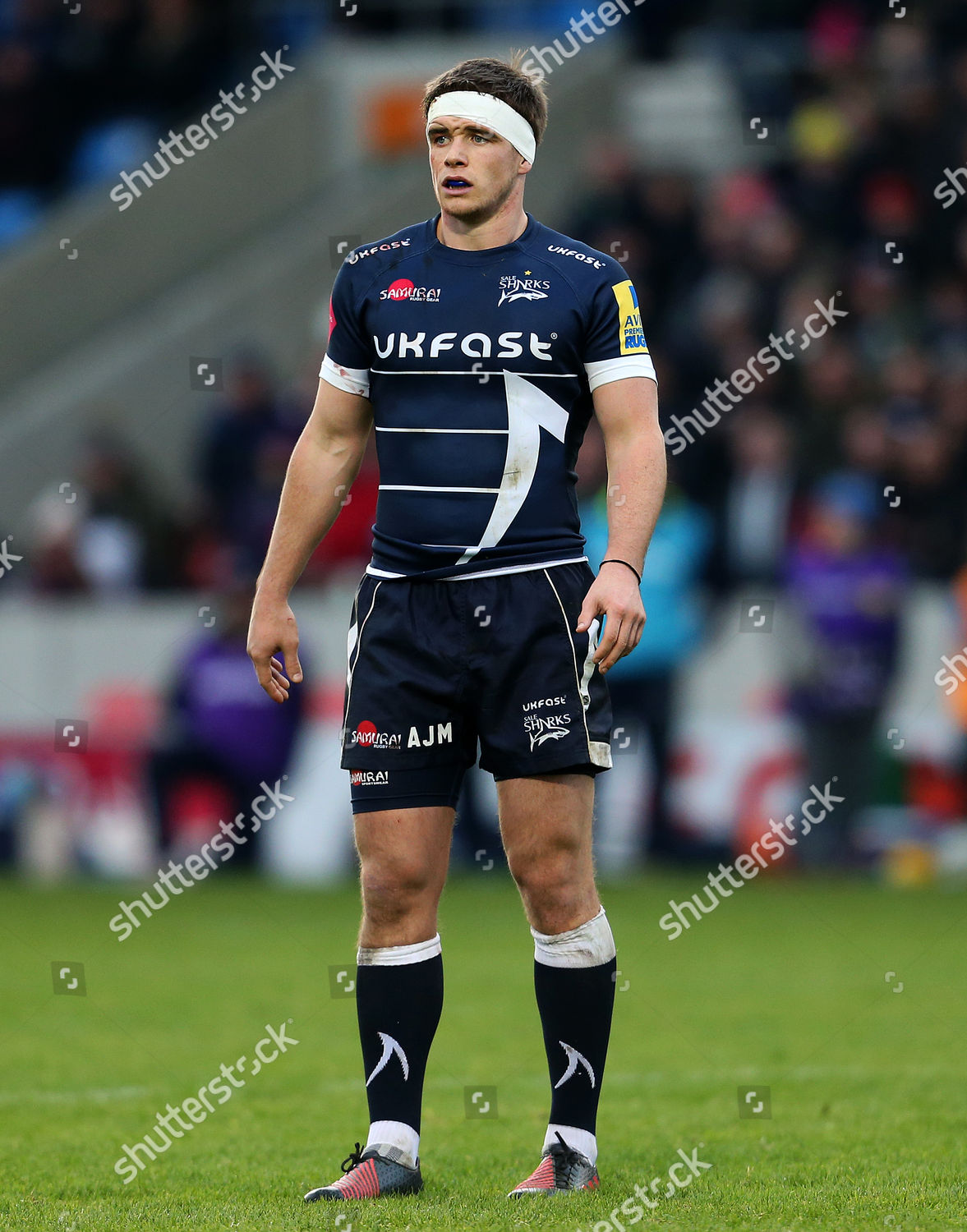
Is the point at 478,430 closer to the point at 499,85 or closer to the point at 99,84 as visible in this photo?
the point at 499,85

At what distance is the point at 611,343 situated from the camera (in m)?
4.50

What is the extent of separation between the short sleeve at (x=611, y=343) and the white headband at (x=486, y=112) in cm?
37

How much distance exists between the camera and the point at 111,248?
16516mm

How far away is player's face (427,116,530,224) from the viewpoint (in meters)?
4.49

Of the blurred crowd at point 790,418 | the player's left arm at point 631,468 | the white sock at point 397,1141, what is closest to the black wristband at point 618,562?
the player's left arm at point 631,468

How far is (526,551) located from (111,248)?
12.7 m

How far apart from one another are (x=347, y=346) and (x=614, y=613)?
0.91 meters

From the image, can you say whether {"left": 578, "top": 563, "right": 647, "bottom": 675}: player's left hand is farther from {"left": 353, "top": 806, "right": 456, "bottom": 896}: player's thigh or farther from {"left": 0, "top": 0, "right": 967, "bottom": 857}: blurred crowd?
{"left": 0, "top": 0, "right": 967, "bottom": 857}: blurred crowd

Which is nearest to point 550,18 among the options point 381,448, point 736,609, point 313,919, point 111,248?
point 111,248

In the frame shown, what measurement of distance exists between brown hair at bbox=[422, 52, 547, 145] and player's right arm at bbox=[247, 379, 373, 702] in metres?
0.72

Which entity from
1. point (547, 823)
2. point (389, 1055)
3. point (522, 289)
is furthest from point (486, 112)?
point (389, 1055)

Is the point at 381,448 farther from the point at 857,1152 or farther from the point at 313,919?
the point at 313,919

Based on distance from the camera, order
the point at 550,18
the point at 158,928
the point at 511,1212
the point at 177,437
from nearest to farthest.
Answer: the point at 511,1212
the point at 158,928
the point at 177,437
the point at 550,18

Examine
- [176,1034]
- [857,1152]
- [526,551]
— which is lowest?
[176,1034]
